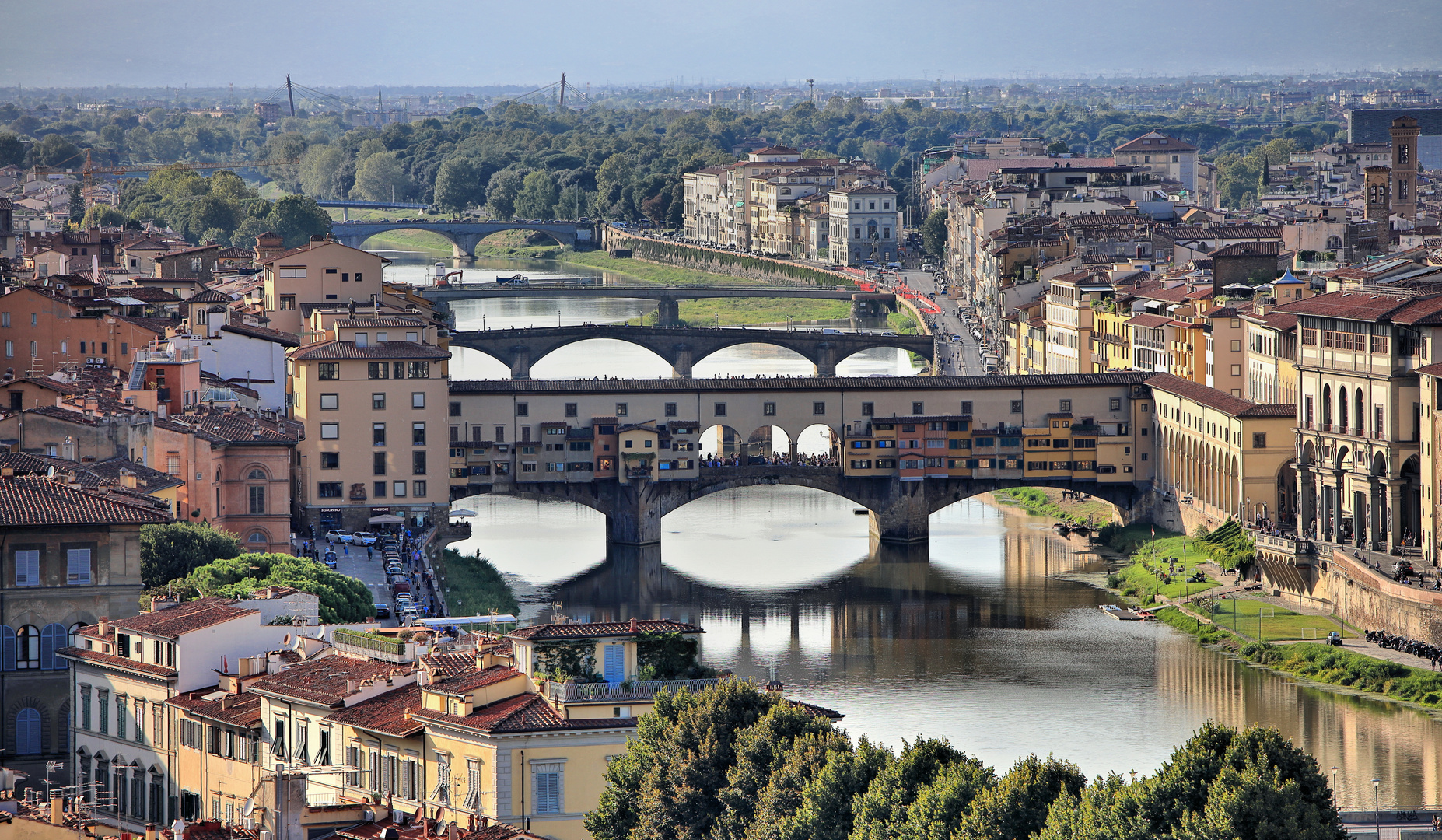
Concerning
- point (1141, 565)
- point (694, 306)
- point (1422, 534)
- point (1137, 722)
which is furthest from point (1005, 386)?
point (694, 306)

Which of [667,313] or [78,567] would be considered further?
[667,313]

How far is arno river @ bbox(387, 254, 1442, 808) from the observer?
104 feet

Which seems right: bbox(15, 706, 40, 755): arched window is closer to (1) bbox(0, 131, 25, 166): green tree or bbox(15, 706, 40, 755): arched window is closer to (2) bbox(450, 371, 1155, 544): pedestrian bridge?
(2) bbox(450, 371, 1155, 544): pedestrian bridge

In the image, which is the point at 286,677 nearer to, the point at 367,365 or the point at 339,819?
the point at 339,819

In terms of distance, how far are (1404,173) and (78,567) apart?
179ft

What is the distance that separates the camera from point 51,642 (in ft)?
86.6

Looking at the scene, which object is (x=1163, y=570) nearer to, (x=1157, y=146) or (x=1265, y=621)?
(x=1265, y=621)

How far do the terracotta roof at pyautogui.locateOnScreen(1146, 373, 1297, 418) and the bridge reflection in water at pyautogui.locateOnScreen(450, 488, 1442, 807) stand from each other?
10.9 ft

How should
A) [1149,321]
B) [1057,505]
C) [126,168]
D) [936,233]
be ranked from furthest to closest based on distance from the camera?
1. [126,168]
2. [936,233]
3. [1149,321]
4. [1057,505]

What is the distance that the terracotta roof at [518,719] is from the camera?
20.3 meters

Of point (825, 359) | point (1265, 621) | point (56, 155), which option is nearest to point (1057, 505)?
point (1265, 621)

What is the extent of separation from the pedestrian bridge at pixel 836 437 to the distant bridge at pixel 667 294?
23.5 metres

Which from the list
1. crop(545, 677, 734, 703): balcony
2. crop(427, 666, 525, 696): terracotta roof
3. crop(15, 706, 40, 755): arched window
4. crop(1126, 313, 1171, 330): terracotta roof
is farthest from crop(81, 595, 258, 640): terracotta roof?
crop(1126, 313, 1171, 330): terracotta roof

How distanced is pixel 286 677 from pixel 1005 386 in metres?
28.5
